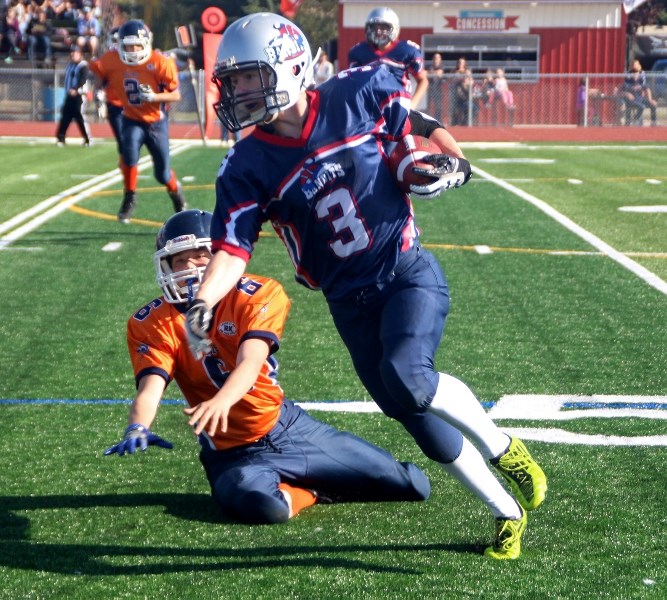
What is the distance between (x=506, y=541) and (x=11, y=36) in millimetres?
37431

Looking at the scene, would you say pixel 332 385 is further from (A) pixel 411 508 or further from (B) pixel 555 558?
(B) pixel 555 558

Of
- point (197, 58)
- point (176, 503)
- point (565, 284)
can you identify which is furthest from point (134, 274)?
point (197, 58)

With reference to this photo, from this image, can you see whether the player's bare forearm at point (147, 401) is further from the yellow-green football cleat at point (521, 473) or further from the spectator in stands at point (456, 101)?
the spectator in stands at point (456, 101)

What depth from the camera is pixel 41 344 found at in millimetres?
7730

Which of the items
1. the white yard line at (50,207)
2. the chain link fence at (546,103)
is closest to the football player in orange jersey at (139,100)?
the white yard line at (50,207)

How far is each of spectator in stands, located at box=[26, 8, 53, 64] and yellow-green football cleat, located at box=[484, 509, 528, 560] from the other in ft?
115

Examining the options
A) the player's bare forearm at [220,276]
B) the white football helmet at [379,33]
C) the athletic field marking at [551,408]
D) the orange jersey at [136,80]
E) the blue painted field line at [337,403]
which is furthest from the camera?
the orange jersey at [136,80]

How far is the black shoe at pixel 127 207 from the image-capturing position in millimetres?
13008

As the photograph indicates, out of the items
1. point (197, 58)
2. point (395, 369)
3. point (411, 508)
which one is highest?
point (197, 58)

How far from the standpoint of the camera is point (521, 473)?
444 cm

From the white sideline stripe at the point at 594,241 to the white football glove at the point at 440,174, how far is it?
5162 mm

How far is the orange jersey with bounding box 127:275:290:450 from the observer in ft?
15.0

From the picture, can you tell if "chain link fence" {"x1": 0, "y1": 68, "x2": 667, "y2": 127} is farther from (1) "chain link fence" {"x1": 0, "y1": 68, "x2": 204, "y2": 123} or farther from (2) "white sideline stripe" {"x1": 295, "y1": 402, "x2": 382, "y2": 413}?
A: (2) "white sideline stripe" {"x1": 295, "y1": 402, "x2": 382, "y2": 413}

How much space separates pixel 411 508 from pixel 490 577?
805 millimetres
